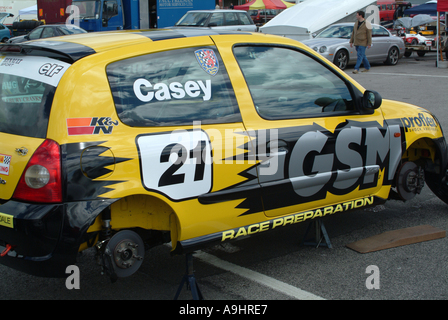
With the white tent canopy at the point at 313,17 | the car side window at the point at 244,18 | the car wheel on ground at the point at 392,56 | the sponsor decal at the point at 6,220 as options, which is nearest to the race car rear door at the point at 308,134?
the sponsor decal at the point at 6,220

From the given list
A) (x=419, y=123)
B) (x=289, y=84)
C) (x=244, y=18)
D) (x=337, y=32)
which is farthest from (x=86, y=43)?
(x=244, y=18)

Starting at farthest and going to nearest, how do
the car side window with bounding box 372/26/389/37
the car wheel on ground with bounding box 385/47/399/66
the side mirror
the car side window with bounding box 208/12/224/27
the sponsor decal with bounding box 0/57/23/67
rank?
the car side window with bounding box 208/12/224/27 < the car wheel on ground with bounding box 385/47/399/66 < the car side window with bounding box 372/26/389/37 < the side mirror < the sponsor decal with bounding box 0/57/23/67

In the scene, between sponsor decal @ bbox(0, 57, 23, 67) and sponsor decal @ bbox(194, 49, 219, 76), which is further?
sponsor decal @ bbox(194, 49, 219, 76)

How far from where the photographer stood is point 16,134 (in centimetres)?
290

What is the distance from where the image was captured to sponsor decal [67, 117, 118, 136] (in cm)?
276

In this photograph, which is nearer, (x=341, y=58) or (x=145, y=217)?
(x=145, y=217)

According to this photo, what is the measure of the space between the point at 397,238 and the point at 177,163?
2.26m

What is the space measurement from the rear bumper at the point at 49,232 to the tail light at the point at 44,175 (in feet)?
0.18

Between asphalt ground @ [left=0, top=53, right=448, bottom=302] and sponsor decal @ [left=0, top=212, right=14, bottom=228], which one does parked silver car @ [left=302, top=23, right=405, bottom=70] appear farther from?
sponsor decal @ [left=0, top=212, right=14, bottom=228]

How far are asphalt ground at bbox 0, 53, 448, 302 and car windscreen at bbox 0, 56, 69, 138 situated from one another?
0.87 meters

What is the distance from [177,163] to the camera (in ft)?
9.89

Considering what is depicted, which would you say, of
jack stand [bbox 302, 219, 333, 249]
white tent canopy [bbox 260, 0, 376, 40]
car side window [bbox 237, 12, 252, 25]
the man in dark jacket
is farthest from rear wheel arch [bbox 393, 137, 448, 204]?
car side window [bbox 237, 12, 252, 25]

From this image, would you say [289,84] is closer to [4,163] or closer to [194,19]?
[4,163]
